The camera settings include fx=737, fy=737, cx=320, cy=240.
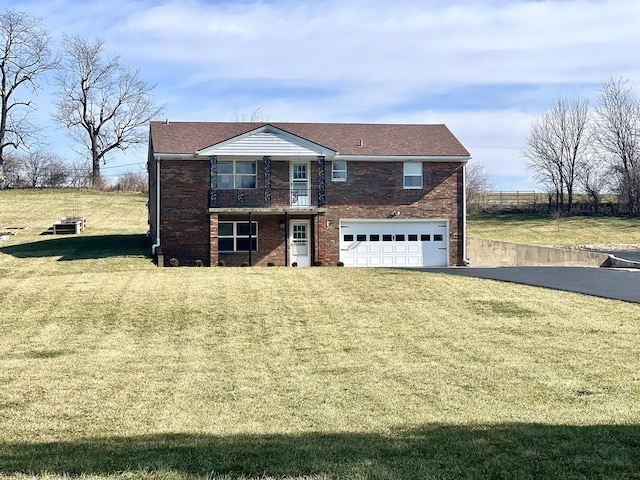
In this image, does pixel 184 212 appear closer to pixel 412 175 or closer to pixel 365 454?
pixel 412 175

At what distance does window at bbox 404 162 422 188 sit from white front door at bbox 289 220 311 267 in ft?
16.5

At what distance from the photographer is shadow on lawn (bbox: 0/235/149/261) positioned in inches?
1180

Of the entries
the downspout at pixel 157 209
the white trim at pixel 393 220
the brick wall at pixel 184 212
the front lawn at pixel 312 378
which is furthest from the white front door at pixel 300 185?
the front lawn at pixel 312 378

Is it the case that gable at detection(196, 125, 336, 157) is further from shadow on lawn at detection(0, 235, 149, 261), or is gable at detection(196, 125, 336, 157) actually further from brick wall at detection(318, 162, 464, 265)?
shadow on lawn at detection(0, 235, 149, 261)

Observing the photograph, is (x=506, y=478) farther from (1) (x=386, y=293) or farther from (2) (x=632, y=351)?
(1) (x=386, y=293)

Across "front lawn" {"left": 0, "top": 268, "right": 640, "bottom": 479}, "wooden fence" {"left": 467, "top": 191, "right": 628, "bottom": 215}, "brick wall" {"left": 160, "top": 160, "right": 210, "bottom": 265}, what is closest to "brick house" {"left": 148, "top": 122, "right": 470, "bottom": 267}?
"brick wall" {"left": 160, "top": 160, "right": 210, "bottom": 265}

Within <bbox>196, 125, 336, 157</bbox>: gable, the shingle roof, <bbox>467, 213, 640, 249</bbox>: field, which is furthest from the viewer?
<bbox>467, 213, 640, 249</bbox>: field

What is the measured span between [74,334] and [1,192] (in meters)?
44.5

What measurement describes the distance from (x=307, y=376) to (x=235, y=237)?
19.8 metres

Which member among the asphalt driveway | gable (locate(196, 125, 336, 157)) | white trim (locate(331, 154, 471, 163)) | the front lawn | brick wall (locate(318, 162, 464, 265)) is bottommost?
the front lawn

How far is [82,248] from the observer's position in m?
32.1

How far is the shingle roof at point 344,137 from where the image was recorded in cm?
3300

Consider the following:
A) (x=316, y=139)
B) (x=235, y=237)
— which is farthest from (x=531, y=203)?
(x=235, y=237)

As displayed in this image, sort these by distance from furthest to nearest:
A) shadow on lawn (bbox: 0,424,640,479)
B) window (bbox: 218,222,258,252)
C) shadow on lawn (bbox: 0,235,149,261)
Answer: window (bbox: 218,222,258,252) < shadow on lawn (bbox: 0,235,149,261) < shadow on lawn (bbox: 0,424,640,479)
